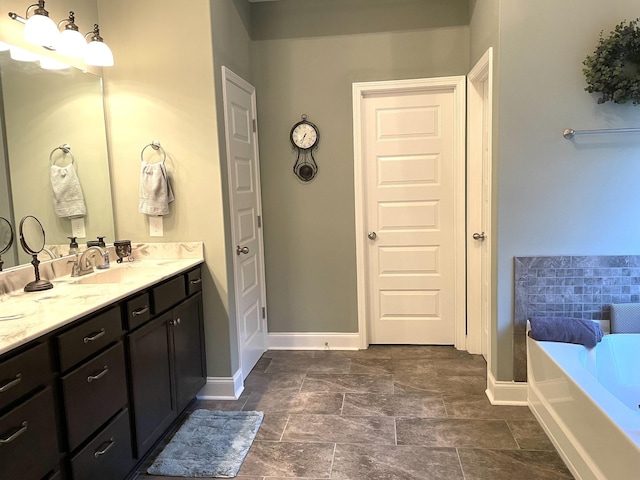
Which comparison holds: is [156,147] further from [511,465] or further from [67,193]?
[511,465]

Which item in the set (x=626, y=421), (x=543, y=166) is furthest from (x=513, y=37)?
(x=626, y=421)

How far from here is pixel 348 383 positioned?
316cm

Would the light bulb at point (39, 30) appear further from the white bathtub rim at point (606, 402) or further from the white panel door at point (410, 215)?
the white bathtub rim at point (606, 402)

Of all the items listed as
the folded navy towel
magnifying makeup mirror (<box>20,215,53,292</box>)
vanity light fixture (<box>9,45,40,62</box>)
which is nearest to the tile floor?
the folded navy towel

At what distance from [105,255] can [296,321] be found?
1.68 metres

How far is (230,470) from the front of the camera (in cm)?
221

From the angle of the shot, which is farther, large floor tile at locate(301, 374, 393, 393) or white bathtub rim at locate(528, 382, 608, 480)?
large floor tile at locate(301, 374, 393, 393)

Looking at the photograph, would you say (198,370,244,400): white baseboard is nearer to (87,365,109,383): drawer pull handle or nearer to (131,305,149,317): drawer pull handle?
(131,305,149,317): drawer pull handle

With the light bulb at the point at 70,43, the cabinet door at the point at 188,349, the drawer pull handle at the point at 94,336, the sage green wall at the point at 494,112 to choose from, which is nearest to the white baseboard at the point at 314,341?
the cabinet door at the point at 188,349

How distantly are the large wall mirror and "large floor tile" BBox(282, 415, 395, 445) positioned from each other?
1.62 meters

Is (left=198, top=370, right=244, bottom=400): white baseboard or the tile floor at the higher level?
A: (left=198, top=370, right=244, bottom=400): white baseboard

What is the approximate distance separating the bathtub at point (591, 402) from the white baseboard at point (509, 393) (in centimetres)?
6

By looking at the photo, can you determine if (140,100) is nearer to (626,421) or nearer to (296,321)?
(296,321)

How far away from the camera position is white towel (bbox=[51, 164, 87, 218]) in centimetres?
250
